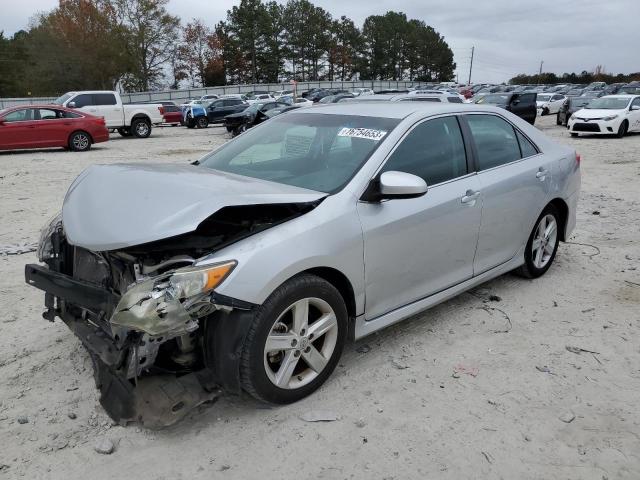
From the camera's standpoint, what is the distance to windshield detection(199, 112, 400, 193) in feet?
11.0

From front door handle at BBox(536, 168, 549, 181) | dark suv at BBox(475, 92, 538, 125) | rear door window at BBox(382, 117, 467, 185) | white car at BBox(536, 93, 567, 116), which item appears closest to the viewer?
rear door window at BBox(382, 117, 467, 185)

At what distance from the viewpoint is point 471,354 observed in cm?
353

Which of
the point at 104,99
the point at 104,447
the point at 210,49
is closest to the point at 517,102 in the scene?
the point at 104,99

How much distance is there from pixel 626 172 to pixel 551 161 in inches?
306

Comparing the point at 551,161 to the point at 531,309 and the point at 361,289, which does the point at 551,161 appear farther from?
the point at 361,289

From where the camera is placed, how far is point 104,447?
102 inches

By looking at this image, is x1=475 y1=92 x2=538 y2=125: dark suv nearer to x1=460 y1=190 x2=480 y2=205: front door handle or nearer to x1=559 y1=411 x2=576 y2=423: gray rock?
x1=460 y1=190 x2=480 y2=205: front door handle

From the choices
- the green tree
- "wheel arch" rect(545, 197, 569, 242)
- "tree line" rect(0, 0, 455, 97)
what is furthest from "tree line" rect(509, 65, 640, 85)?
"wheel arch" rect(545, 197, 569, 242)

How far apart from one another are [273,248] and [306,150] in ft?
4.09

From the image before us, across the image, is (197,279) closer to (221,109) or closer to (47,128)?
(47,128)

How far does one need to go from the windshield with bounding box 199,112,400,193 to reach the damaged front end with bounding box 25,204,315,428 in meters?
0.49

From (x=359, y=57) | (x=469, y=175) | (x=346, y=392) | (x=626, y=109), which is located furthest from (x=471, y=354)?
(x=359, y=57)

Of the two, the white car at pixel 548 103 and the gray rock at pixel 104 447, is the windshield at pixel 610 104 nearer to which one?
the white car at pixel 548 103

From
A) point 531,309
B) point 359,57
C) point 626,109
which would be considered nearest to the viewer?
point 531,309
